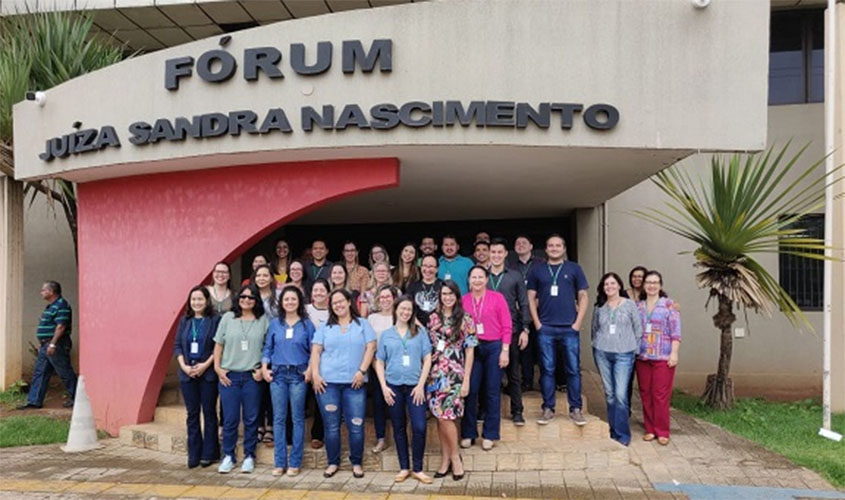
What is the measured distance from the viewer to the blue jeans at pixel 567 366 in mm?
6023

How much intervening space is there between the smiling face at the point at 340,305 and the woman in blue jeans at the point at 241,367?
2.68ft

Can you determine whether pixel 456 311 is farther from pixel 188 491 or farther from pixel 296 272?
pixel 188 491

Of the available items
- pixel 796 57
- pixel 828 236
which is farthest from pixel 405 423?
pixel 796 57

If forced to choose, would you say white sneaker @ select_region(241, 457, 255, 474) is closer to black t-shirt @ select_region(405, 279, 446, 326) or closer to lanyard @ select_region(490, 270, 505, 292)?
black t-shirt @ select_region(405, 279, 446, 326)

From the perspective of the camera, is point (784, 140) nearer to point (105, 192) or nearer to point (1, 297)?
point (105, 192)

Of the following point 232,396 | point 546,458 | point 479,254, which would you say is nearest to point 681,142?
point 479,254

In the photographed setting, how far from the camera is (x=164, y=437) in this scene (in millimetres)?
6410

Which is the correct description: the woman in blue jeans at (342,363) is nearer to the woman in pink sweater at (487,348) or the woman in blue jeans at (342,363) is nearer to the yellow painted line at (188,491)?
the yellow painted line at (188,491)

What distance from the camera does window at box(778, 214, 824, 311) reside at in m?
9.58

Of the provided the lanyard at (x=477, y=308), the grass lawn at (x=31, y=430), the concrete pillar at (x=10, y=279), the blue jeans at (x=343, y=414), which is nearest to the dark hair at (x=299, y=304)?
the blue jeans at (x=343, y=414)

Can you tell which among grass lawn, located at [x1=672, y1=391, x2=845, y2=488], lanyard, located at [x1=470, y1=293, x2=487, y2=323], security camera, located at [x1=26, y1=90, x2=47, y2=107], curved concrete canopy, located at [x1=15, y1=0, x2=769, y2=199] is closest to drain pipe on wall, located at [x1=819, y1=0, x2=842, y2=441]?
grass lawn, located at [x1=672, y1=391, x2=845, y2=488]

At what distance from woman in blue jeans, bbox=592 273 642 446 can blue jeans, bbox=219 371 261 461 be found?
3.11 metres

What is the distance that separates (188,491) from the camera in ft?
16.8

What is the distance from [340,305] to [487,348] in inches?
51.8
